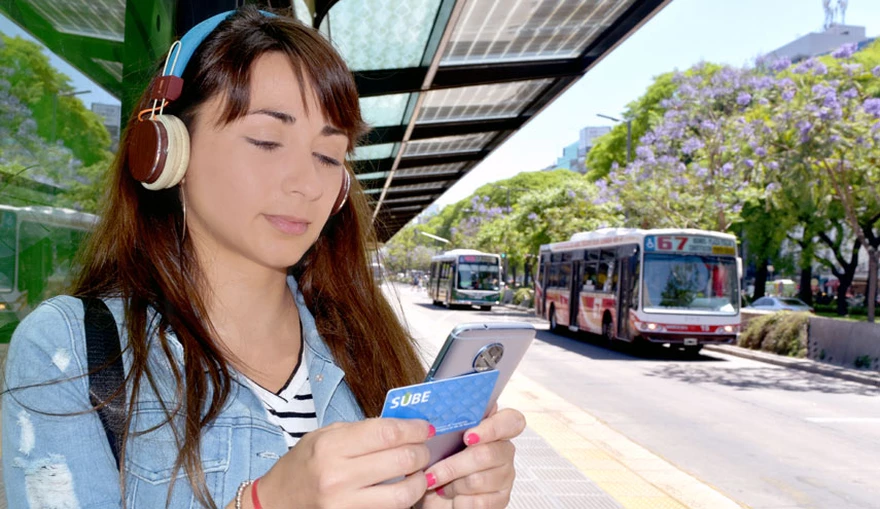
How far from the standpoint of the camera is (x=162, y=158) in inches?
61.4

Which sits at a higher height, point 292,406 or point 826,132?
point 826,132

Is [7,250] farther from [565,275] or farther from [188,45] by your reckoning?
[565,275]

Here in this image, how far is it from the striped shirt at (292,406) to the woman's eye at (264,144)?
1.58 ft

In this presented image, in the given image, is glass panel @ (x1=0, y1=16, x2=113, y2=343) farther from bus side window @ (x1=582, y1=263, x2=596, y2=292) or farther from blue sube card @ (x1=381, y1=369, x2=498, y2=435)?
bus side window @ (x1=582, y1=263, x2=596, y2=292)

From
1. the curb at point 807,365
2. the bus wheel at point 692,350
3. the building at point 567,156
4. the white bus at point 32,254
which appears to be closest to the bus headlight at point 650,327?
the bus wheel at point 692,350

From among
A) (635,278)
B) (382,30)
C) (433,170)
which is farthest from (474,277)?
(382,30)

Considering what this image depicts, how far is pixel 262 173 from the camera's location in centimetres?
160

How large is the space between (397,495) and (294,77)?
2.96 ft

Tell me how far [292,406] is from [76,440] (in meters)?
0.50

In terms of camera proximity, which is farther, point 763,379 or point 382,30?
point 763,379

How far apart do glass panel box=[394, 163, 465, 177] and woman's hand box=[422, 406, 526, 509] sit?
1442 centimetres

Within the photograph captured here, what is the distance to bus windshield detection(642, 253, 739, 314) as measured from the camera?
17.0 m

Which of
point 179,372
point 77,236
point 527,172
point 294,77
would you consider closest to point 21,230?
point 77,236

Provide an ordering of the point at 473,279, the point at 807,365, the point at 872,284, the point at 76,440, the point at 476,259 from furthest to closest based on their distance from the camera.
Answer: the point at 476,259 → the point at 473,279 → the point at 807,365 → the point at 872,284 → the point at 76,440
